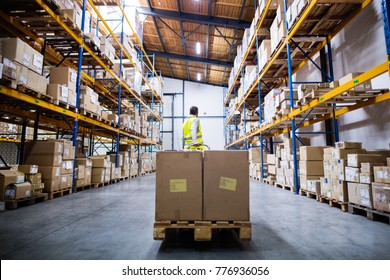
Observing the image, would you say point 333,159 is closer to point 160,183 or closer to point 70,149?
point 160,183

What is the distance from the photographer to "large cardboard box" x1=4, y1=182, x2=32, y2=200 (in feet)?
13.1

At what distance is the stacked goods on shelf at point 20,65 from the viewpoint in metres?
3.83

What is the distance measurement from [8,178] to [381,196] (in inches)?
243

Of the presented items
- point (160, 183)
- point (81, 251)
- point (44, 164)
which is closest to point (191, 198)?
point (160, 183)

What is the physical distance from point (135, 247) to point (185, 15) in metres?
12.5

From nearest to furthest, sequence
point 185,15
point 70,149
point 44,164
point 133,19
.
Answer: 1. point 44,164
2. point 70,149
3. point 133,19
4. point 185,15

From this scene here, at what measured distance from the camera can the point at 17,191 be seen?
404cm

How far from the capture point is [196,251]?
2.15m

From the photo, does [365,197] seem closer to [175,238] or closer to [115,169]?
[175,238]

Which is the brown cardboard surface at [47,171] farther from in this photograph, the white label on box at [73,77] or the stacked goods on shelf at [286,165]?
the stacked goods on shelf at [286,165]

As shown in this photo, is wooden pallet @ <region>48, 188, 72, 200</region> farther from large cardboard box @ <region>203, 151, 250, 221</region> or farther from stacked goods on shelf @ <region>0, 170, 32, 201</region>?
large cardboard box @ <region>203, 151, 250, 221</region>

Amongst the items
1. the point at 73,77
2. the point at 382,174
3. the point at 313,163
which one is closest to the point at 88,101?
the point at 73,77

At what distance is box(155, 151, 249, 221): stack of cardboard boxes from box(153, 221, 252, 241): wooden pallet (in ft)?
0.17

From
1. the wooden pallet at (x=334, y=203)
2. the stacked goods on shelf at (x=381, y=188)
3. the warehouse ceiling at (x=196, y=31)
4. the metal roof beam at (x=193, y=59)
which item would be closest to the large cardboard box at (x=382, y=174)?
the stacked goods on shelf at (x=381, y=188)
